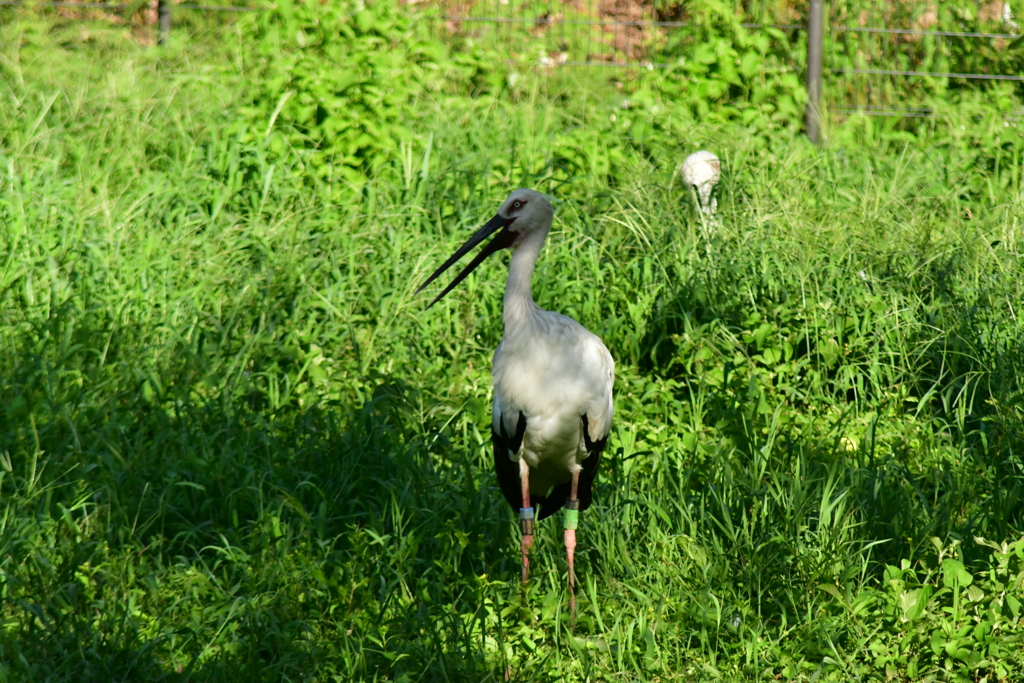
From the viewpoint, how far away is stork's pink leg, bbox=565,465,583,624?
137 inches

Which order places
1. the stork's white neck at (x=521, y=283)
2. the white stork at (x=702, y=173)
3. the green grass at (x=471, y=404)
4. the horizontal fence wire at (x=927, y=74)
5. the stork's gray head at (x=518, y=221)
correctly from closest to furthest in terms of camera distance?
1. the green grass at (x=471, y=404)
2. the stork's white neck at (x=521, y=283)
3. the stork's gray head at (x=518, y=221)
4. the white stork at (x=702, y=173)
5. the horizontal fence wire at (x=927, y=74)

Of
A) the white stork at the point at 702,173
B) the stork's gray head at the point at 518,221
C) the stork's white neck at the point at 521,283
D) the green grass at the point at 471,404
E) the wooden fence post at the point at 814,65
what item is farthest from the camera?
the wooden fence post at the point at 814,65

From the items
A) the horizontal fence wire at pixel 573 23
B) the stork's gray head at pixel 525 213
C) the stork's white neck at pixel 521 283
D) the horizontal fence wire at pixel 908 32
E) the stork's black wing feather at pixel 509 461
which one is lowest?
the stork's black wing feather at pixel 509 461

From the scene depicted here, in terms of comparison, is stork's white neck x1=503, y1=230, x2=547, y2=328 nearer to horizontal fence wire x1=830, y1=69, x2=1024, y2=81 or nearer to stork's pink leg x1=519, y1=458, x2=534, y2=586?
stork's pink leg x1=519, y1=458, x2=534, y2=586

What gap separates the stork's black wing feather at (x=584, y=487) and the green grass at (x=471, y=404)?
0.32 ft

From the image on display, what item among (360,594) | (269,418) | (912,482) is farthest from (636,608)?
(269,418)

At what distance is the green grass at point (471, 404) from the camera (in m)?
3.27

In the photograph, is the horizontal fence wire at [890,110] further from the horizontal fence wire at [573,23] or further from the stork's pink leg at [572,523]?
the stork's pink leg at [572,523]

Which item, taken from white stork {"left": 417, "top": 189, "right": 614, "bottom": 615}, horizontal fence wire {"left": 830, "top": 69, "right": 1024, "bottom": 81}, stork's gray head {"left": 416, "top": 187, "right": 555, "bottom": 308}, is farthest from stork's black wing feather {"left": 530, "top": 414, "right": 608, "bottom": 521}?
horizontal fence wire {"left": 830, "top": 69, "right": 1024, "bottom": 81}

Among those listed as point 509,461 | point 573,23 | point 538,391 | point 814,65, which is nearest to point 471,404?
point 509,461

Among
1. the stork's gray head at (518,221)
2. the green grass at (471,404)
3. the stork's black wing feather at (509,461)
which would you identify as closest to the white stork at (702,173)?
the green grass at (471,404)

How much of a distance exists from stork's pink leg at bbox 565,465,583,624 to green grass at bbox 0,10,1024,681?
8 centimetres

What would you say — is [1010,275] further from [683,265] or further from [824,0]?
[824,0]

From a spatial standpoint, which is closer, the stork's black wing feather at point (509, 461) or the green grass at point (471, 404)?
the green grass at point (471, 404)
